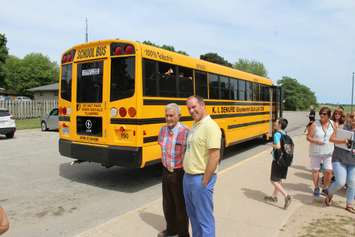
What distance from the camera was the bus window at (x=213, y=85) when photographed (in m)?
9.02

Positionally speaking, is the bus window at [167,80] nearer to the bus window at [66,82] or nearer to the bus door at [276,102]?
the bus window at [66,82]

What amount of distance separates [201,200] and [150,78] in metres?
3.57

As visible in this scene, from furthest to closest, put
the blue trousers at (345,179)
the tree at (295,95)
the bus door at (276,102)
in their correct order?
the tree at (295,95) → the bus door at (276,102) → the blue trousers at (345,179)

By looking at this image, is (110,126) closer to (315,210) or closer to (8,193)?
(8,193)

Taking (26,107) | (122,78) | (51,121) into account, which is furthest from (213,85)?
(26,107)

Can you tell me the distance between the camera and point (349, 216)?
510cm

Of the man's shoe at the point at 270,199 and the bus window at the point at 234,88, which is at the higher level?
the bus window at the point at 234,88

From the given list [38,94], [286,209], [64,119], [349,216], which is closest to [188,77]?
[64,119]

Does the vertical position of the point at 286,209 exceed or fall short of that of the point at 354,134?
it falls short

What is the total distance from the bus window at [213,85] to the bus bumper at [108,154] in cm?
341

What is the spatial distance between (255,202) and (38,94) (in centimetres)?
4412

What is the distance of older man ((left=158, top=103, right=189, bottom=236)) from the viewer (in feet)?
13.1

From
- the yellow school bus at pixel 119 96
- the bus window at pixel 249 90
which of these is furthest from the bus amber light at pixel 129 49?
the bus window at pixel 249 90

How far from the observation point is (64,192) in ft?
21.4
